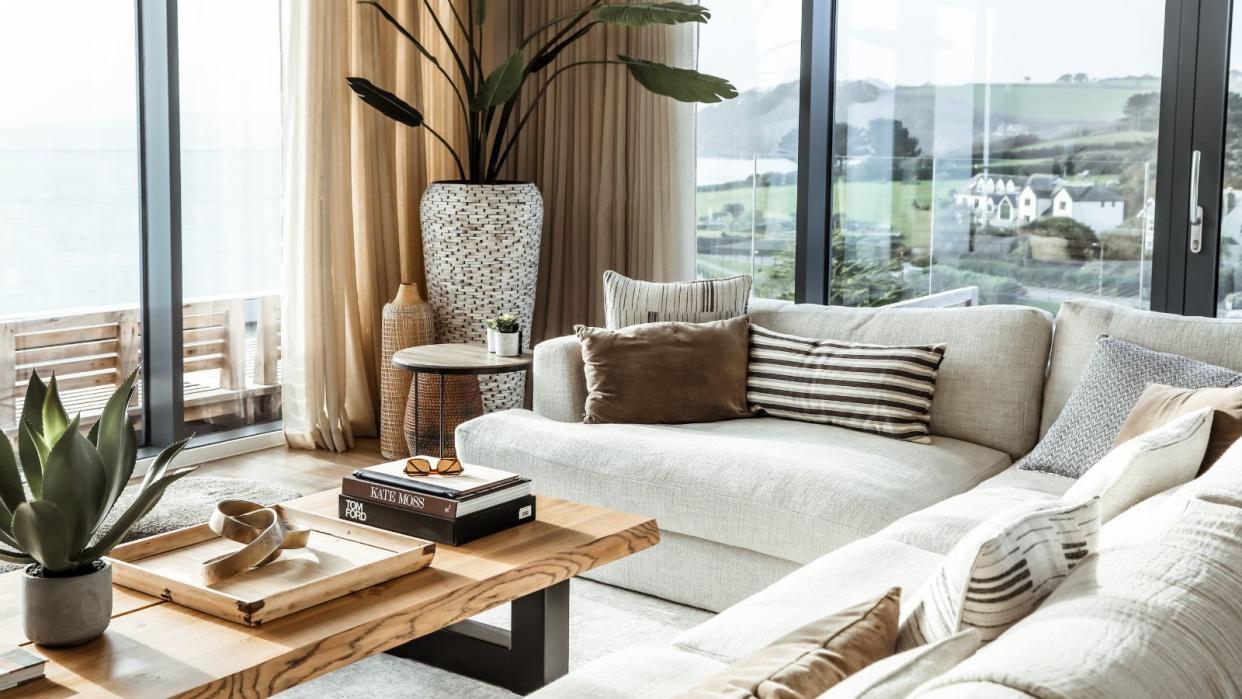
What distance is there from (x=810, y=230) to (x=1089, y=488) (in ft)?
9.04

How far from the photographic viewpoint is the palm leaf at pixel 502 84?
14.1 ft

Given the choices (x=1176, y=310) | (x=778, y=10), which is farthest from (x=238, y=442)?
(x=1176, y=310)

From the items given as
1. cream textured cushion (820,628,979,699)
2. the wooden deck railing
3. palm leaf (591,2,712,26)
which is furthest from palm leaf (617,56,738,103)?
cream textured cushion (820,628,979,699)

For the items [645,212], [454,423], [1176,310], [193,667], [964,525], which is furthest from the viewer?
[645,212]

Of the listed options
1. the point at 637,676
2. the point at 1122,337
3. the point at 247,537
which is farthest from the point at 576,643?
the point at 1122,337

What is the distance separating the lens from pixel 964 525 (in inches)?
91.2

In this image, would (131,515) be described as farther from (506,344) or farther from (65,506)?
(506,344)

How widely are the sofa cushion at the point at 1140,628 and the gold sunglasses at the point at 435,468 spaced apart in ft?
4.26

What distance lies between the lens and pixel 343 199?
4656mm

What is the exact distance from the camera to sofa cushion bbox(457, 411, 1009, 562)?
8.81ft

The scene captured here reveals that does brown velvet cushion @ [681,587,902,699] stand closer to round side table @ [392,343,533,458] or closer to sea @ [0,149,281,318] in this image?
round side table @ [392,343,533,458]

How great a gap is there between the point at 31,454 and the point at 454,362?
224cm

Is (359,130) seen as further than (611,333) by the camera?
Yes

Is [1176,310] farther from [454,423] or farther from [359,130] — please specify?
[359,130]
